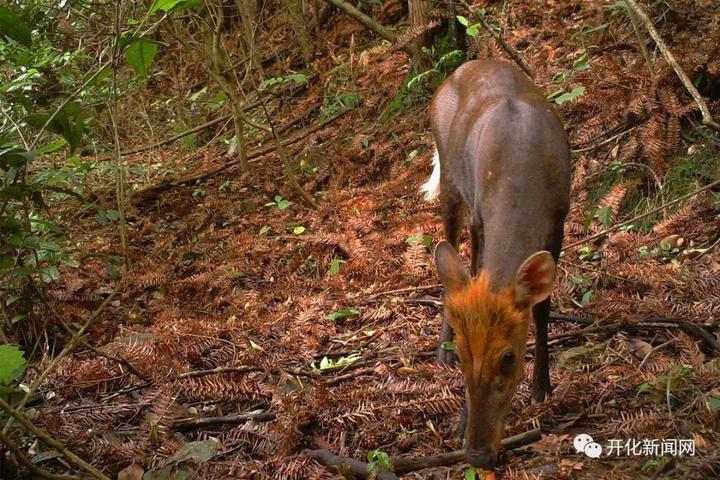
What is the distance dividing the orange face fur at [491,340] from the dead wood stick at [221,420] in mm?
1170

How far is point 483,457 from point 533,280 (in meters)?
0.86

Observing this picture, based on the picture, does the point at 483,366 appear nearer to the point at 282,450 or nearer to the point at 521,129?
the point at 282,450

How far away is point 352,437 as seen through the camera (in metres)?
3.63

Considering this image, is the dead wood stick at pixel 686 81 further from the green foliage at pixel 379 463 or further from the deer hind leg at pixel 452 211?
the green foliage at pixel 379 463

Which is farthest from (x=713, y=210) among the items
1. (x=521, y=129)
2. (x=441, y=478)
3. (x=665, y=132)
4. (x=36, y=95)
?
(x=36, y=95)

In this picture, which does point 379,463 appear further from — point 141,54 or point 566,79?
point 566,79

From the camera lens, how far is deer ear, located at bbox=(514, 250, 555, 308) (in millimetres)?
3352

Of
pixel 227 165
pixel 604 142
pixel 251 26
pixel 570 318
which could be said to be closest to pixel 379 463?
pixel 570 318

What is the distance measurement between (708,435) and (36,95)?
5.08m

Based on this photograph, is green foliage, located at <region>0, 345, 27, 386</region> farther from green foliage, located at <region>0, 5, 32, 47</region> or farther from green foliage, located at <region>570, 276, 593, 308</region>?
green foliage, located at <region>570, 276, 593, 308</region>

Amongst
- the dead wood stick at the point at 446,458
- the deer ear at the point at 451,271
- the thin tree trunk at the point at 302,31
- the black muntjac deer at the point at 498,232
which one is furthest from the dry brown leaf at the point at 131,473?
the thin tree trunk at the point at 302,31

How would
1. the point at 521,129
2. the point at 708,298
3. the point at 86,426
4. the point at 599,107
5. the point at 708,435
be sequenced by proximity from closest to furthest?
1. the point at 708,435
2. the point at 86,426
3. the point at 521,129
4. the point at 708,298
5. the point at 599,107

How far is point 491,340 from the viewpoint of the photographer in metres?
3.22

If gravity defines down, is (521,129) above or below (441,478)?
above
